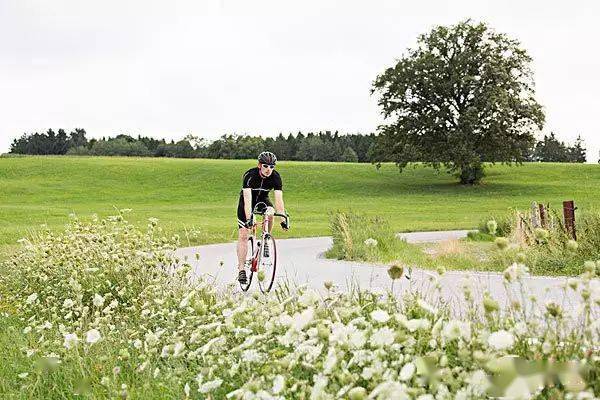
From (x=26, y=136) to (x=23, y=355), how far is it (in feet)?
394

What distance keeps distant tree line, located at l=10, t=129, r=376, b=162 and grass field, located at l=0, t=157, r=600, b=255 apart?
146 ft

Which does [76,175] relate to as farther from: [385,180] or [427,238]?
[427,238]

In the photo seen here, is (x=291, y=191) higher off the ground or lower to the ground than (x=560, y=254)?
lower

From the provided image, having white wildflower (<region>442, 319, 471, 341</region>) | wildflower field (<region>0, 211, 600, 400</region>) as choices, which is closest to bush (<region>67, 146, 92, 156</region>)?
wildflower field (<region>0, 211, 600, 400</region>)

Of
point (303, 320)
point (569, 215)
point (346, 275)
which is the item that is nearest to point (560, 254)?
point (569, 215)

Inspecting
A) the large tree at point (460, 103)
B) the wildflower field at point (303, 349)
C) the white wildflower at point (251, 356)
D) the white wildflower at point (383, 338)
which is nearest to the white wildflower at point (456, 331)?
the wildflower field at point (303, 349)

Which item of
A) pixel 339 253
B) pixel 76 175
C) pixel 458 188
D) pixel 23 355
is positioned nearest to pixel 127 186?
pixel 76 175

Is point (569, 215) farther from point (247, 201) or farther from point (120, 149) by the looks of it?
point (120, 149)

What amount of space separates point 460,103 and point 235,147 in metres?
63.1

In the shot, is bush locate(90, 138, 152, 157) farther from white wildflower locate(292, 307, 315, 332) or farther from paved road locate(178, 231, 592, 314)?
white wildflower locate(292, 307, 315, 332)

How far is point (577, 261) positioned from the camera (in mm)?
12922

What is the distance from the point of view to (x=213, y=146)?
11112cm

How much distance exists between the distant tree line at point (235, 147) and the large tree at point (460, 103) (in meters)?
55.9

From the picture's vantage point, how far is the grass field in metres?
34.0
